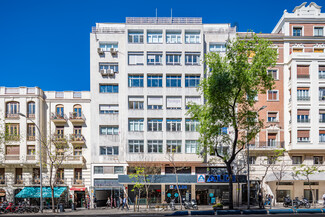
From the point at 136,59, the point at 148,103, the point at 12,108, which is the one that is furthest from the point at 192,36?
the point at 12,108

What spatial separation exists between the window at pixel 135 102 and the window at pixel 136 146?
4200 millimetres

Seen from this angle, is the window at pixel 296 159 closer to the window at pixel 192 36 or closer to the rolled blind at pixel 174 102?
the rolled blind at pixel 174 102

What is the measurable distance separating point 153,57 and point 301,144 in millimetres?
20623

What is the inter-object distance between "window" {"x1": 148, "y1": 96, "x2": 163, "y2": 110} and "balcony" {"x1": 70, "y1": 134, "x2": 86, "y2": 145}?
9.32m

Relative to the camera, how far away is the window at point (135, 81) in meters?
39.7

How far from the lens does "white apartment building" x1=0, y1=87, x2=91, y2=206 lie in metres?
38.8

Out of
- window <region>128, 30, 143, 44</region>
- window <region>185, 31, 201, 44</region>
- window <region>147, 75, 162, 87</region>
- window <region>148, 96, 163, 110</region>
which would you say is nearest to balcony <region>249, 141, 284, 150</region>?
window <region>148, 96, 163, 110</region>

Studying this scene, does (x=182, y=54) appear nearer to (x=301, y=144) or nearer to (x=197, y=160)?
(x=197, y=160)

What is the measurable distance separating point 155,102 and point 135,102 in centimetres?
249

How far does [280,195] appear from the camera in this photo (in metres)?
39.3

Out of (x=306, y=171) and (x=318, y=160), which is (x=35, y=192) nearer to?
→ (x=306, y=171)

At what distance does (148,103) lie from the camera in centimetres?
3972

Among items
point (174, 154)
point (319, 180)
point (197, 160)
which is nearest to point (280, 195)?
point (319, 180)

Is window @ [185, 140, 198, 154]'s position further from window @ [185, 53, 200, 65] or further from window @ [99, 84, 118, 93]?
window @ [99, 84, 118, 93]
